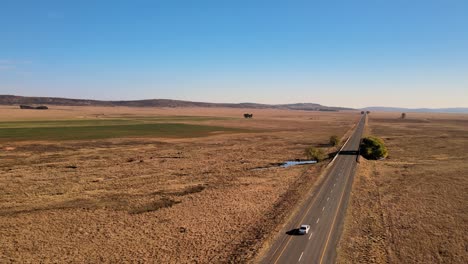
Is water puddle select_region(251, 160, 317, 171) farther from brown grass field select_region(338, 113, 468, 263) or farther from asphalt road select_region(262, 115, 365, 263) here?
asphalt road select_region(262, 115, 365, 263)

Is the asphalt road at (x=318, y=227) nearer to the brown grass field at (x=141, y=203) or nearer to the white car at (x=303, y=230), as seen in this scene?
the white car at (x=303, y=230)

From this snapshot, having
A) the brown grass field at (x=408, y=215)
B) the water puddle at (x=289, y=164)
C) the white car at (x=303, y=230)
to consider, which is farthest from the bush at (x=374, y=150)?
the white car at (x=303, y=230)

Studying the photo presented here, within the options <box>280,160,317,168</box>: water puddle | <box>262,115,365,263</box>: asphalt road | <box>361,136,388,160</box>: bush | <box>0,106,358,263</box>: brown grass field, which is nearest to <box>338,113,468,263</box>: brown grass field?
<box>262,115,365,263</box>: asphalt road

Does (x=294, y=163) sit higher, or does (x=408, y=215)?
(x=294, y=163)

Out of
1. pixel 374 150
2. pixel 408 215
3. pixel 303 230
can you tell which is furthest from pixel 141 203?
pixel 374 150

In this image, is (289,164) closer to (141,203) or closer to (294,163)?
(294,163)

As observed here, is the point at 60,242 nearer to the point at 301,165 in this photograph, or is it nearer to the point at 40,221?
the point at 40,221
